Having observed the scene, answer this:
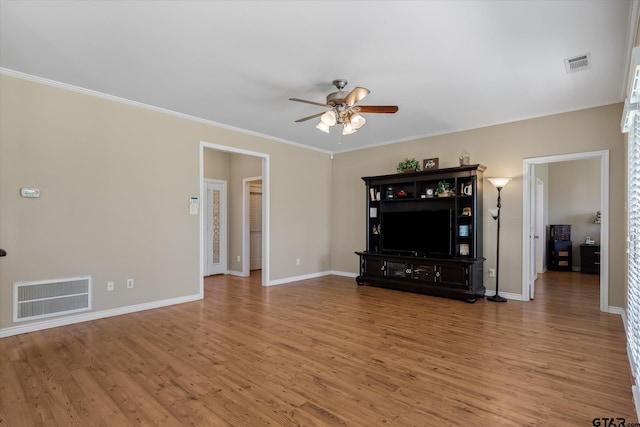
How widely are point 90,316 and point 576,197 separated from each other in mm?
9786

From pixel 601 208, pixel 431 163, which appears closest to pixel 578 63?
pixel 601 208

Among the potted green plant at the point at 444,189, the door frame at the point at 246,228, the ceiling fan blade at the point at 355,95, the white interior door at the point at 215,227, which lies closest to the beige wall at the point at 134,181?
the potted green plant at the point at 444,189

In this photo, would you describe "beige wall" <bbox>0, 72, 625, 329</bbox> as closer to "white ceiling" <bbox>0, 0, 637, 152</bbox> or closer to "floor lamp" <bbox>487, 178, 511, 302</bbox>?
"floor lamp" <bbox>487, 178, 511, 302</bbox>

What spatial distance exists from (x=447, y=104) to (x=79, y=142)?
4.66 meters

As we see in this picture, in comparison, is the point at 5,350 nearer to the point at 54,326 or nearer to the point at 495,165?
the point at 54,326

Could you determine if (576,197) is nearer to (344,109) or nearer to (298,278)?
(298,278)

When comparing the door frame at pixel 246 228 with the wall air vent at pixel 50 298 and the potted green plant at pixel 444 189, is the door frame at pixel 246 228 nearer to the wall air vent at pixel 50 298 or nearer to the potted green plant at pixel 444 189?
the wall air vent at pixel 50 298

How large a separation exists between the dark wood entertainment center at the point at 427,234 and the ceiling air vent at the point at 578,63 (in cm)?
186

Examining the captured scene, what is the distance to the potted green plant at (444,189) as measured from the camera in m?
5.41

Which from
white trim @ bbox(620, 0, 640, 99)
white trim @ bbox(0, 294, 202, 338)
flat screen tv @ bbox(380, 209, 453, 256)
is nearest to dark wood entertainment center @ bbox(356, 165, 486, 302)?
flat screen tv @ bbox(380, 209, 453, 256)

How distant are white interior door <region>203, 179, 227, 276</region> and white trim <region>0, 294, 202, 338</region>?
237 centimetres

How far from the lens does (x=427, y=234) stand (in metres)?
5.56

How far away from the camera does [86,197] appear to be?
13.0ft

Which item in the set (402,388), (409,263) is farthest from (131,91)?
(409,263)
